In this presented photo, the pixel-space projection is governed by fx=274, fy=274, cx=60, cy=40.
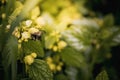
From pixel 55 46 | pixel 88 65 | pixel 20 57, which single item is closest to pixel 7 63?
pixel 20 57

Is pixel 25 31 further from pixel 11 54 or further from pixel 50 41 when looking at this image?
pixel 50 41

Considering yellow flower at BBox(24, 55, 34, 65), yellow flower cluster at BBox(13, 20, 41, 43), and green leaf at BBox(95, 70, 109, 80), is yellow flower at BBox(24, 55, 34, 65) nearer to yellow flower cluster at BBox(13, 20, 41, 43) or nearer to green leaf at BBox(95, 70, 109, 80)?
yellow flower cluster at BBox(13, 20, 41, 43)

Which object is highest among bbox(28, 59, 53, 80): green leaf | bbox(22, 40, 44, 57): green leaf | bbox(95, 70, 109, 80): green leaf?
bbox(22, 40, 44, 57): green leaf

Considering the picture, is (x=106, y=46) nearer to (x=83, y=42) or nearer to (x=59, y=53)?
(x=83, y=42)

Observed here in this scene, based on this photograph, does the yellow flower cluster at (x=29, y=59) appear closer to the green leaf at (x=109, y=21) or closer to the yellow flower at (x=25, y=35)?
the yellow flower at (x=25, y=35)

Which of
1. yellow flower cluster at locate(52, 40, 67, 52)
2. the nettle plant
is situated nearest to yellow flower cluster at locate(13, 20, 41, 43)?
the nettle plant

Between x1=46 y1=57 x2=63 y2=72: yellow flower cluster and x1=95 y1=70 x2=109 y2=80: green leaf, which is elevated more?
x1=46 y1=57 x2=63 y2=72: yellow flower cluster

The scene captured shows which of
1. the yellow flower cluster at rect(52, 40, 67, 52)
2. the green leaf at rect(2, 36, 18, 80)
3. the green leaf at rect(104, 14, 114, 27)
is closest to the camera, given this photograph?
the green leaf at rect(2, 36, 18, 80)

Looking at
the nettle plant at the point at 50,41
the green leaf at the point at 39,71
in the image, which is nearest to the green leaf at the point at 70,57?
the nettle plant at the point at 50,41

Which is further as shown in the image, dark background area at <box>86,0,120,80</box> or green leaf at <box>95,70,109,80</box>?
dark background area at <box>86,0,120,80</box>
